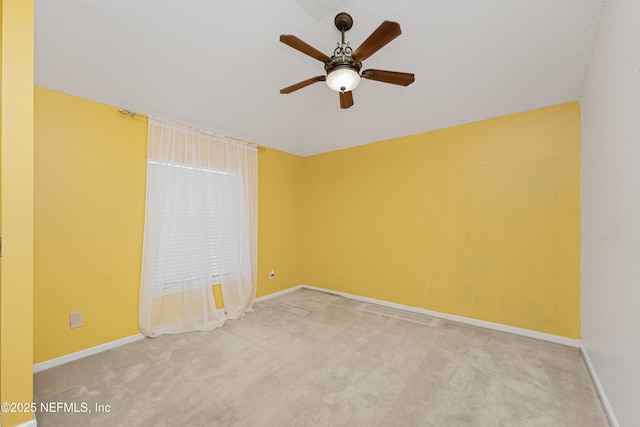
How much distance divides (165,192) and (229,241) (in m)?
1.00

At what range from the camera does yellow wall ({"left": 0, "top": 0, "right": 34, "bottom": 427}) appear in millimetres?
1376

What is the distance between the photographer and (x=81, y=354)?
2371mm

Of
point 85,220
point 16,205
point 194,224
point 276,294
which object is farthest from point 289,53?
point 276,294

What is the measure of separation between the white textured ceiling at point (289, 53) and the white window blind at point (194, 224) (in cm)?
71

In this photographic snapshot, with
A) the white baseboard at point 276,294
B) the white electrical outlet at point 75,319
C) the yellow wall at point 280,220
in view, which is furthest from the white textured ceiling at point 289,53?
the white baseboard at point 276,294

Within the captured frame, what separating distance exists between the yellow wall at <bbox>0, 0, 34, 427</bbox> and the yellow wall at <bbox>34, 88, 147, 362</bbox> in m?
1.04

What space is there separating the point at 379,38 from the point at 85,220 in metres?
2.99

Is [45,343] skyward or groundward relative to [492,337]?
skyward

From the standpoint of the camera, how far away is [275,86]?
289 cm

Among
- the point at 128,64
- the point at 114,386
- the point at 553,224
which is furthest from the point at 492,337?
the point at 128,64

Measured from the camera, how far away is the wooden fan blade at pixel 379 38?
1.39m

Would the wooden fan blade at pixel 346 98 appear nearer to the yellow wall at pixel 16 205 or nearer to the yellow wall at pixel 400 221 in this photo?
the yellow wall at pixel 400 221

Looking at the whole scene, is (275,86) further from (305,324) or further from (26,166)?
(305,324)

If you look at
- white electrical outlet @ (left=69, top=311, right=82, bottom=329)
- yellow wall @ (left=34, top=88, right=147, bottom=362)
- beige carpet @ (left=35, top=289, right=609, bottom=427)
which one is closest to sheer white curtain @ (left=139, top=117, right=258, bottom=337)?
yellow wall @ (left=34, top=88, right=147, bottom=362)
